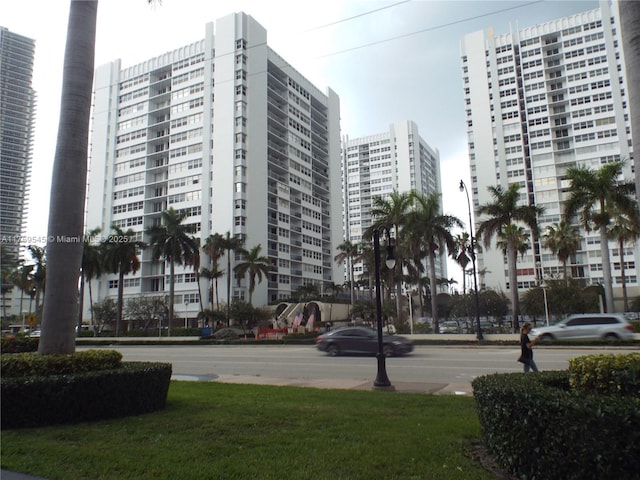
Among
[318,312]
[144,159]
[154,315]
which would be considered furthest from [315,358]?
[144,159]

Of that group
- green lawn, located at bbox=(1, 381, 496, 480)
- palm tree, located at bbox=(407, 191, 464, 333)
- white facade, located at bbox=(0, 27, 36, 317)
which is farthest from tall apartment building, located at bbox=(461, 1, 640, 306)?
green lawn, located at bbox=(1, 381, 496, 480)

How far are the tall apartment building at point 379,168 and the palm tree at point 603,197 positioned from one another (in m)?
119

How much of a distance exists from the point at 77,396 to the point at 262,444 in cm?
344

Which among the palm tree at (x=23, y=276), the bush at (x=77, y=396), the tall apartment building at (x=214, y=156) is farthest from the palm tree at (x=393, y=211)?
the palm tree at (x=23, y=276)

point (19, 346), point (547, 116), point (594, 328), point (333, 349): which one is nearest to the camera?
point (19, 346)

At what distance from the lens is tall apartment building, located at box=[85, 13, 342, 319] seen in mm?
71625

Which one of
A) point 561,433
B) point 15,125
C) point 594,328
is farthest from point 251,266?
point 561,433

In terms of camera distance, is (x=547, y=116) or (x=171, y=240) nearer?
(x=171, y=240)

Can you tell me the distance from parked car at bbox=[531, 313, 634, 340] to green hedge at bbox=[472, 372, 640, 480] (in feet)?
84.5

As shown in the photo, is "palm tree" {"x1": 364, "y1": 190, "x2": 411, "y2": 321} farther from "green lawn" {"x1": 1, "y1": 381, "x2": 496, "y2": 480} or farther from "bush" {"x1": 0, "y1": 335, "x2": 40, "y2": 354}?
"green lawn" {"x1": 1, "y1": 381, "x2": 496, "y2": 480}

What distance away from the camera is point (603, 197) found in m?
35.5

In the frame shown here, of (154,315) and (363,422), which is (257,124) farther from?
(363,422)

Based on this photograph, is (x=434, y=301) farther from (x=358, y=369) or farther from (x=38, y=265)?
(x=38, y=265)

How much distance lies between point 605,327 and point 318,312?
4168cm
